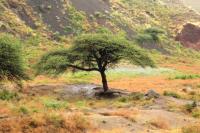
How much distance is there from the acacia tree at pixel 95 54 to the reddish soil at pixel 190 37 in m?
75.0

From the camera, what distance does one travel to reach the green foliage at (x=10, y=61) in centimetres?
4328

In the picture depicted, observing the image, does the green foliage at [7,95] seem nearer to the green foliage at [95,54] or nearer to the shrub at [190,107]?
the green foliage at [95,54]

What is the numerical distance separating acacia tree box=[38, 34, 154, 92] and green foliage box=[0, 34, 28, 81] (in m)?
3.57

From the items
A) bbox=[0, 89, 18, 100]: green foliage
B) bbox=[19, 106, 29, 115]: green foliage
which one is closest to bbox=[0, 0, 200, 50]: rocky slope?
bbox=[0, 89, 18, 100]: green foliage

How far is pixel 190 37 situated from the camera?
12275cm

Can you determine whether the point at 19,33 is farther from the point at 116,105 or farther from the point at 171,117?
the point at 171,117

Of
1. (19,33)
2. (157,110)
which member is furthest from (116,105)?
(19,33)

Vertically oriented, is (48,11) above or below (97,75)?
above

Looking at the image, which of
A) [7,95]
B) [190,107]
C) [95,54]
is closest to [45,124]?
[190,107]

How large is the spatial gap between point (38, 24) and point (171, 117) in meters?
62.4

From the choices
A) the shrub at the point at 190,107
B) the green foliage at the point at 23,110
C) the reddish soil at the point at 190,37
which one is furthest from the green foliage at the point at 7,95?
the reddish soil at the point at 190,37

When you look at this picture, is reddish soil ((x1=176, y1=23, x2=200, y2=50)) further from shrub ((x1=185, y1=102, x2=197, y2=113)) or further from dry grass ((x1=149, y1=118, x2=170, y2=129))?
dry grass ((x1=149, y1=118, x2=170, y2=129))

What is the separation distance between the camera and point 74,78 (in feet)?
226

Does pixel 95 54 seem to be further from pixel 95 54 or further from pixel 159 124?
pixel 159 124
